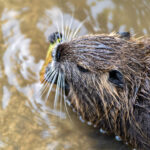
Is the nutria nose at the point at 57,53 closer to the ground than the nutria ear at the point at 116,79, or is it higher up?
higher up

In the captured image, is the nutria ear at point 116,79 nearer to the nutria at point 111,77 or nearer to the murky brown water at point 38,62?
the nutria at point 111,77

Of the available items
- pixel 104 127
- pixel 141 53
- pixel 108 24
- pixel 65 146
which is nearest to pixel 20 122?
pixel 65 146

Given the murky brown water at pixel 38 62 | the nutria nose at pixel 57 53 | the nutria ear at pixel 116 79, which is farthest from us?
the murky brown water at pixel 38 62

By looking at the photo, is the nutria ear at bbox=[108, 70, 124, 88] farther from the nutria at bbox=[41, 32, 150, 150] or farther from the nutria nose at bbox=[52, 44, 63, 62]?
the nutria nose at bbox=[52, 44, 63, 62]

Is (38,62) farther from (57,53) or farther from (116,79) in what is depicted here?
(116,79)

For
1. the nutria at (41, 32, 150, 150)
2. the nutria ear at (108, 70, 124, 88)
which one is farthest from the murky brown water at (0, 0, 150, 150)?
the nutria ear at (108, 70, 124, 88)

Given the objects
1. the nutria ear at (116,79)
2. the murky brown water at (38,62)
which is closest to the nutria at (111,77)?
the nutria ear at (116,79)
